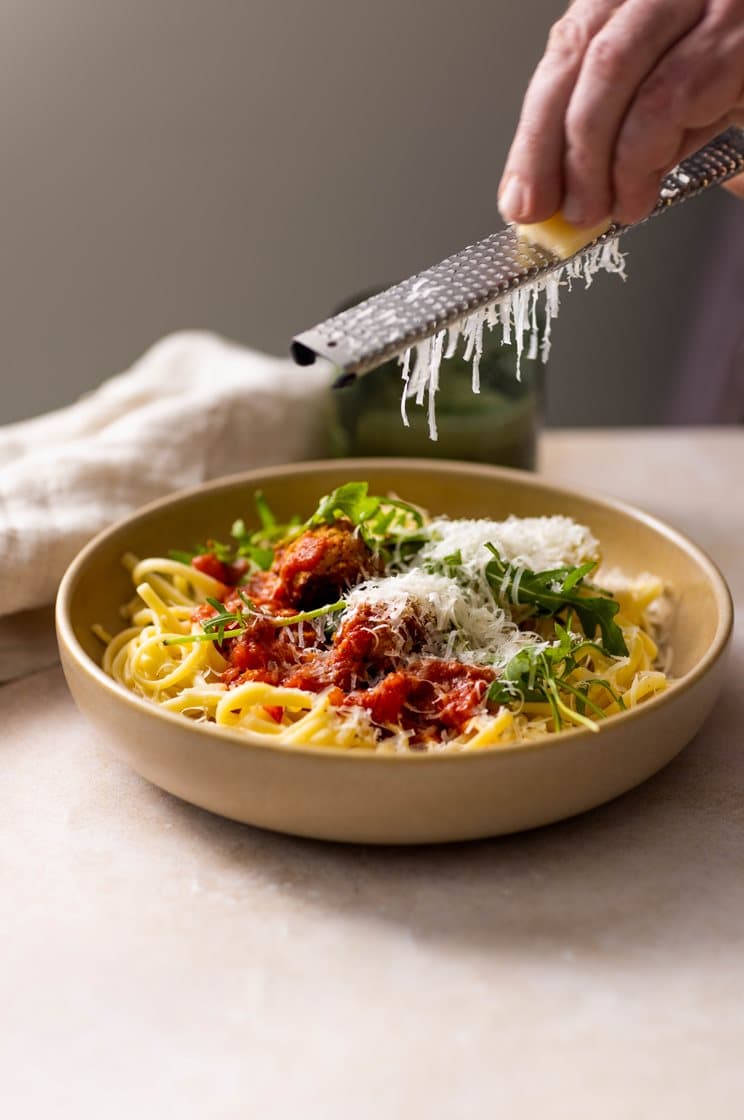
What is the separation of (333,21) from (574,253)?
3.65m

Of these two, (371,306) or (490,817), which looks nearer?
(490,817)

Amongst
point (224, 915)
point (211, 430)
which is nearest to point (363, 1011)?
point (224, 915)

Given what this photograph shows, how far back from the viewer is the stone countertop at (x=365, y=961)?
1796 mm

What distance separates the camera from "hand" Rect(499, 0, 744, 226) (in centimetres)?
213

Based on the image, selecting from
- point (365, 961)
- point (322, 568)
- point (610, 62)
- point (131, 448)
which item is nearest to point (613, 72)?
point (610, 62)

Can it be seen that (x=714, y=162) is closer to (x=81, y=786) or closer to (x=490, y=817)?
(x=490, y=817)

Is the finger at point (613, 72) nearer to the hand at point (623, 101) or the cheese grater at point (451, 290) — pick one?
the hand at point (623, 101)

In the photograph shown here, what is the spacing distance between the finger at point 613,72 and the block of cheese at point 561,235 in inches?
4.8

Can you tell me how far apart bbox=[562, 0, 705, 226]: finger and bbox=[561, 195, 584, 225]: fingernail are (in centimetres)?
4

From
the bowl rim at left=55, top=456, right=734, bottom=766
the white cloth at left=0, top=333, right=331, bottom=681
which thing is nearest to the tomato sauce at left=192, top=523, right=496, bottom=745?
the bowl rim at left=55, top=456, right=734, bottom=766

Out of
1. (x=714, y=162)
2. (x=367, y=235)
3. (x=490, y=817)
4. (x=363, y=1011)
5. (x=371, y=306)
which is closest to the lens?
(x=363, y=1011)

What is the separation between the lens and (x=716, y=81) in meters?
2.16

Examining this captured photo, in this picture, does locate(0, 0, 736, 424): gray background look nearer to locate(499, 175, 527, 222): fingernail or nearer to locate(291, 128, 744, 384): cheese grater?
locate(291, 128, 744, 384): cheese grater

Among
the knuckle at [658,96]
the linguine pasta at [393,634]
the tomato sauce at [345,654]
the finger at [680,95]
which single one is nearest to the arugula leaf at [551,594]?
the linguine pasta at [393,634]
